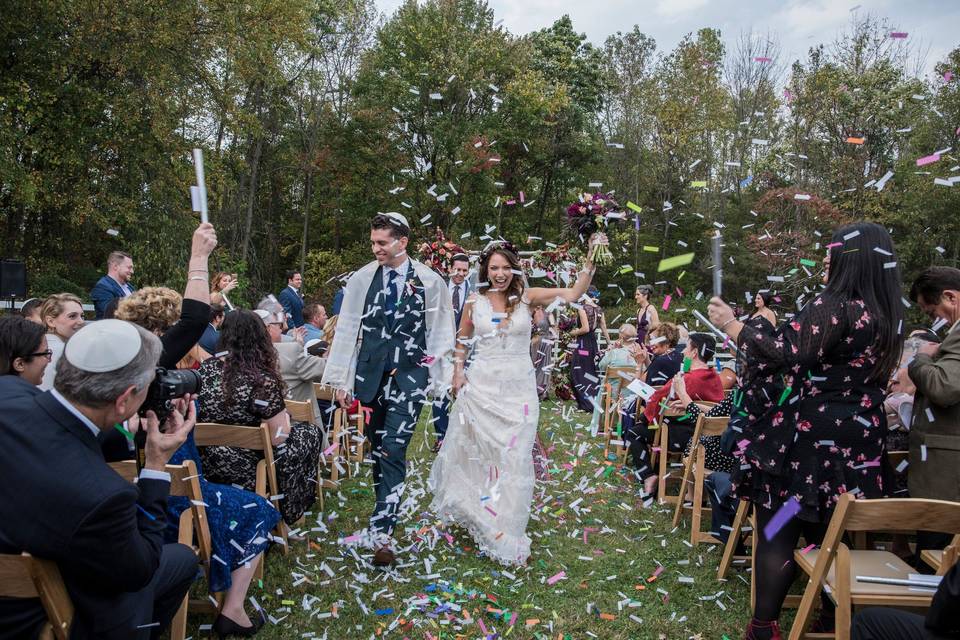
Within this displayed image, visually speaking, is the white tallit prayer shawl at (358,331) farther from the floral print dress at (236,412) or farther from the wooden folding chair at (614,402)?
the wooden folding chair at (614,402)

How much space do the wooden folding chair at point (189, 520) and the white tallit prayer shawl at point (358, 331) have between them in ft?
5.81

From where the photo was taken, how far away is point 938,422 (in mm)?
3537

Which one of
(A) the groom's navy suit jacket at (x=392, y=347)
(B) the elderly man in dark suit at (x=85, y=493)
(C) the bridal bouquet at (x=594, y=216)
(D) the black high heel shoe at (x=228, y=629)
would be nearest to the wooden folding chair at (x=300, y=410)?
(A) the groom's navy suit jacket at (x=392, y=347)

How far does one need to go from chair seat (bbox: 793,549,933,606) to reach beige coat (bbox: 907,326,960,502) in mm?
403

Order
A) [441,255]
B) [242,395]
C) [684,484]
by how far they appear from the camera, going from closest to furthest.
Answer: [242,395] < [684,484] < [441,255]

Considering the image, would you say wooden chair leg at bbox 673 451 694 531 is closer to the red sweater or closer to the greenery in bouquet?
the red sweater

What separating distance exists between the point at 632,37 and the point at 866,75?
16892mm

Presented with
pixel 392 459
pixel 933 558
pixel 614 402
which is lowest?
pixel 614 402

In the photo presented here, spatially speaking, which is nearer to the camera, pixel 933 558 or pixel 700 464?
pixel 933 558

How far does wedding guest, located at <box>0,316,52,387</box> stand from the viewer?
3848 mm

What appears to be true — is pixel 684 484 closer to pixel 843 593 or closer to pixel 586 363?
pixel 843 593

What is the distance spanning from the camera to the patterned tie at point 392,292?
5.26 meters

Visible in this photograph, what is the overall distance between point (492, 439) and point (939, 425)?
3.02m

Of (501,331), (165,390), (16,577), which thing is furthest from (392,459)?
(16,577)
